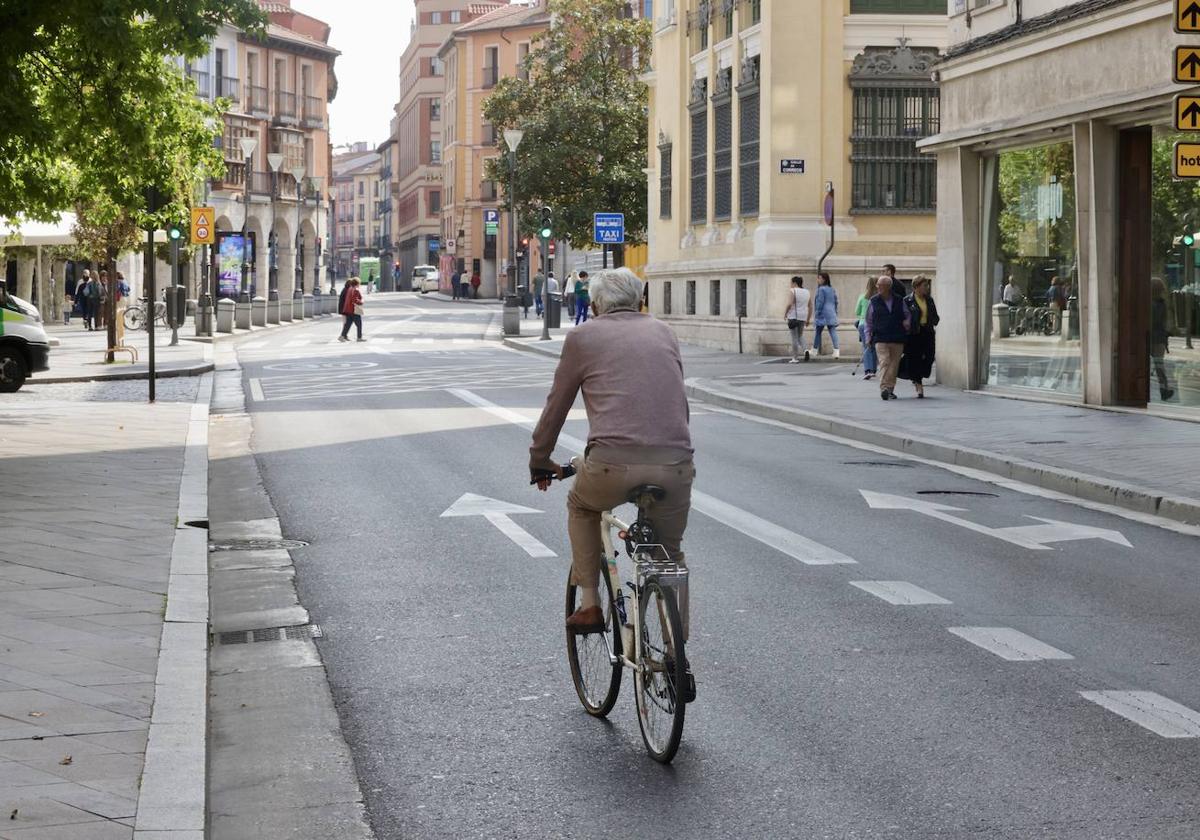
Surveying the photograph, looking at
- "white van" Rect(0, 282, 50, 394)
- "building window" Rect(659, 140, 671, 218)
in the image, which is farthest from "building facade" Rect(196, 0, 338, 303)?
"white van" Rect(0, 282, 50, 394)

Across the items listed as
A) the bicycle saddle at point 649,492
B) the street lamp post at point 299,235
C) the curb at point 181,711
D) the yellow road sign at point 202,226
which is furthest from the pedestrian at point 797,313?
the street lamp post at point 299,235

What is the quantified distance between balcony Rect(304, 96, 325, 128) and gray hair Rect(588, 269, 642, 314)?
82885 mm

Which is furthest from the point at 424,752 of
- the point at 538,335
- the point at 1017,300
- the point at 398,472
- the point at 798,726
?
the point at 538,335

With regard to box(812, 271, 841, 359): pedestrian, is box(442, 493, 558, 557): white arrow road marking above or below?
below

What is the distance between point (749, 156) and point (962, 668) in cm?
2994

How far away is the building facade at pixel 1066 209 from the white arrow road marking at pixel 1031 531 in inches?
301

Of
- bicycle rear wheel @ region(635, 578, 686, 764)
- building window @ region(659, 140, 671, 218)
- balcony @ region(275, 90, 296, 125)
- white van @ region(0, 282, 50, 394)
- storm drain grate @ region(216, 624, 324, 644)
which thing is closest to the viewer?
bicycle rear wheel @ region(635, 578, 686, 764)

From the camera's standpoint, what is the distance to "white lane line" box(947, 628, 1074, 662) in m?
7.62

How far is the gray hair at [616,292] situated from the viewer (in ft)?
20.4

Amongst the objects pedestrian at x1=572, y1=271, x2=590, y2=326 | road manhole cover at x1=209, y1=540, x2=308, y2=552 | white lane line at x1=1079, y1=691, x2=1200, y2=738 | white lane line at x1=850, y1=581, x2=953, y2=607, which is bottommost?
white lane line at x1=1079, y1=691, x2=1200, y2=738

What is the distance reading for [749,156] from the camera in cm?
3656

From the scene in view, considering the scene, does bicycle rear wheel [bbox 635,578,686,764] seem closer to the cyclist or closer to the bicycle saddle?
the cyclist

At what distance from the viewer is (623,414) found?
6004mm

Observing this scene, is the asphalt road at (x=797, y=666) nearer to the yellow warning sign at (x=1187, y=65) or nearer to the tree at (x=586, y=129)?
the yellow warning sign at (x=1187, y=65)
